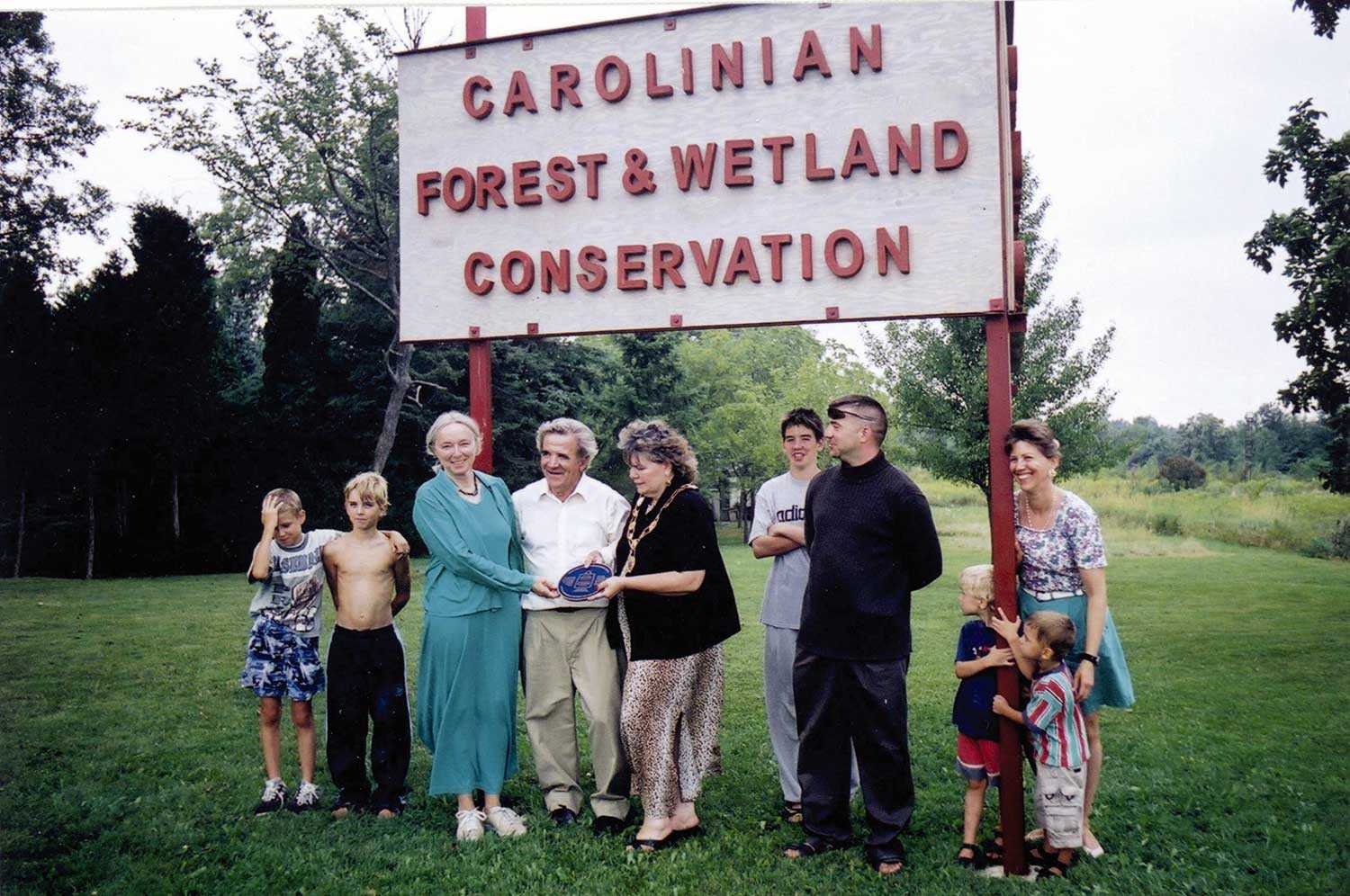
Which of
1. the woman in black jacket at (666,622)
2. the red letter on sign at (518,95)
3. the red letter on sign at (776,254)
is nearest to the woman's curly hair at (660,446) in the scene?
the woman in black jacket at (666,622)

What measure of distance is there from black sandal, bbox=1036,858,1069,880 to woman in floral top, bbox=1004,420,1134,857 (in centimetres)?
22

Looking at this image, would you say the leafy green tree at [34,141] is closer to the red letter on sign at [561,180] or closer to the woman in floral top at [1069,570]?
the red letter on sign at [561,180]

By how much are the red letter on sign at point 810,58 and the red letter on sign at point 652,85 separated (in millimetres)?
651

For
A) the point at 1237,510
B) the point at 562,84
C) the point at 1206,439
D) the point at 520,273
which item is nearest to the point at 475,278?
the point at 520,273

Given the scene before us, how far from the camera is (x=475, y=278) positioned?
5027mm

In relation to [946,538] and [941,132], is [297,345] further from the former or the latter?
[941,132]

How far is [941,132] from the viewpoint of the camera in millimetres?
4418

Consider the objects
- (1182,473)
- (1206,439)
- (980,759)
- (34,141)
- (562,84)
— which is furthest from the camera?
(1206,439)

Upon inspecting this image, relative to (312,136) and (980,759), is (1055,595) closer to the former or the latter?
(980,759)

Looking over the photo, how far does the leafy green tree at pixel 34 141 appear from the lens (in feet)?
29.5

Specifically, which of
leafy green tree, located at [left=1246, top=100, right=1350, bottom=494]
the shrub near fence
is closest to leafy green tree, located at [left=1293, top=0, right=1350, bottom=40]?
leafy green tree, located at [left=1246, top=100, right=1350, bottom=494]

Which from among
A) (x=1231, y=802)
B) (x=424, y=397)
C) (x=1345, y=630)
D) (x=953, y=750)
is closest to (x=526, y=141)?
(x=953, y=750)

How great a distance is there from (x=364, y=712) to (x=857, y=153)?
3753 millimetres

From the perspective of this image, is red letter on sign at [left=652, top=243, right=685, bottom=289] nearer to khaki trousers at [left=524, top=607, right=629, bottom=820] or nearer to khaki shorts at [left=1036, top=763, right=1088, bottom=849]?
khaki trousers at [left=524, top=607, right=629, bottom=820]
